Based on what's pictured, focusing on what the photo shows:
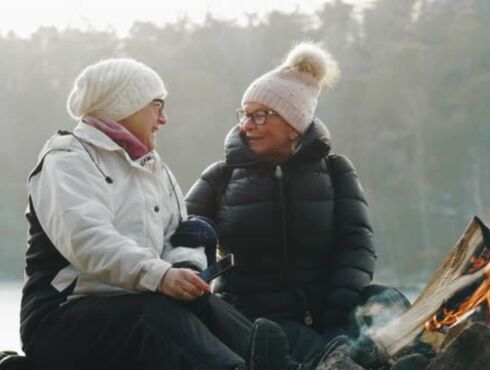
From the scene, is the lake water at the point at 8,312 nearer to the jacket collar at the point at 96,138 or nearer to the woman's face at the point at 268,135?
the woman's face at the point at 268,135

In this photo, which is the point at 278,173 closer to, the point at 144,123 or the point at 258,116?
the point at 258,116

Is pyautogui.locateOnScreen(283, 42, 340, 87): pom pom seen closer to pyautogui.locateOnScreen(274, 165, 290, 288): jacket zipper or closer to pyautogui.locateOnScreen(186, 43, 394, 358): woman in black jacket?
pyautogui.locateOnScreen(186, 43, 394, 358): woman in black jacket

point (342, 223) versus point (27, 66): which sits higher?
point (342, 223)

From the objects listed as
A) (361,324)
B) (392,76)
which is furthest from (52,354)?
(392,76)

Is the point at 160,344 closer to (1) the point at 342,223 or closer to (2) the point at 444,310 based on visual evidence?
(2) the point at 444,310

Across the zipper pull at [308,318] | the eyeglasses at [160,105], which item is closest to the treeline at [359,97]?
the zipper pull at [308,318]

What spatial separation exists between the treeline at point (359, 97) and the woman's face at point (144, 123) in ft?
58.8

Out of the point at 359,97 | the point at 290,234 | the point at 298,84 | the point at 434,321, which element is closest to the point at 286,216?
the point at 290,234

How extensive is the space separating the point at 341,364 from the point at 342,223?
3.29 ft

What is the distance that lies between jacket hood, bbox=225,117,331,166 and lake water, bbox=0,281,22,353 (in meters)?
14.5

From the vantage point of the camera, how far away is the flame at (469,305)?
2727 mm

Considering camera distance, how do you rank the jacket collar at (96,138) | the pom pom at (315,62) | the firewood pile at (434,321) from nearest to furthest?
the firewood pile at (434,321), the jacket collar at (96,138), the pom pom at (315,62)

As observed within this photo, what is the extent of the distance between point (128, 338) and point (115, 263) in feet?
0.56

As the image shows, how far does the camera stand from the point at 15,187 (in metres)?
21.2
